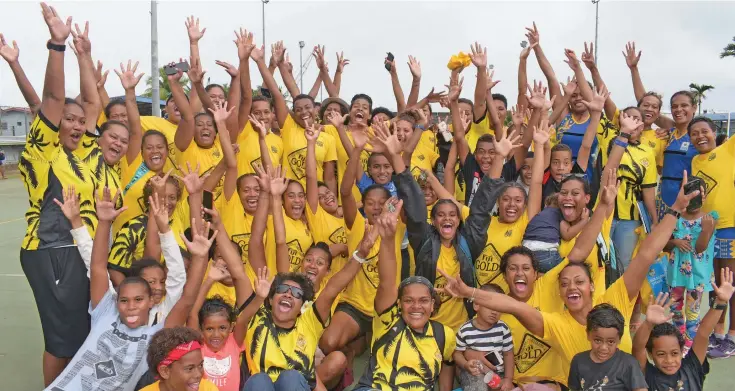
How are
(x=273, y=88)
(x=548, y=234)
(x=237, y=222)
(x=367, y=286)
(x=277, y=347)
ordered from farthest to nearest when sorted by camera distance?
1. (x=273, y=88)
2. (x=237, y=222)
3. (x=367, y=286)
4. (x=548, y=234)
5. (x=277, y=347)

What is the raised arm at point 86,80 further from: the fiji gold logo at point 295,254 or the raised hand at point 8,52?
the fiji gold logo at point 295,254

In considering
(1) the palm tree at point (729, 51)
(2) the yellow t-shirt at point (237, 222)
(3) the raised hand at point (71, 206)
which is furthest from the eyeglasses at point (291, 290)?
(1) the palm tree at point (729, 51)

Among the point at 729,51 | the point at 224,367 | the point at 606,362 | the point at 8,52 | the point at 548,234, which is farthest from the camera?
the point at 729,51

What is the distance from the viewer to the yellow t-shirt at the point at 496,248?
14.6ft

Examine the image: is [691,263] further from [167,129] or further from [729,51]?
[729,51]

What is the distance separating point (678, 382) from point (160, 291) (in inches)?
126

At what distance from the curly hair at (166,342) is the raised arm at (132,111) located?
243 cm

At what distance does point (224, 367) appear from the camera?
3600 millimetres

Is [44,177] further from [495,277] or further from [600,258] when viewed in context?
[600,258]

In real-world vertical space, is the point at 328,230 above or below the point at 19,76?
below

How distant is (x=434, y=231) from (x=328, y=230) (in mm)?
1074

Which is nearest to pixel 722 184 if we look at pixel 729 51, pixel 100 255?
pixel 100 255

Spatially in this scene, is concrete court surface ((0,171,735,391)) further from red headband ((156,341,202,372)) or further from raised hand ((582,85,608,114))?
raised hand ((582,85,608,114))


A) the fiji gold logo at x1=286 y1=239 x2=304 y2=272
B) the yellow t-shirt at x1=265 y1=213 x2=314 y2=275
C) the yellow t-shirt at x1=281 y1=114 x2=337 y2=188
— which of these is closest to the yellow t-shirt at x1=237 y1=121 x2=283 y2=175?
the yellow t-shirt at x1=281 y1=114 x2=337 y2=188
